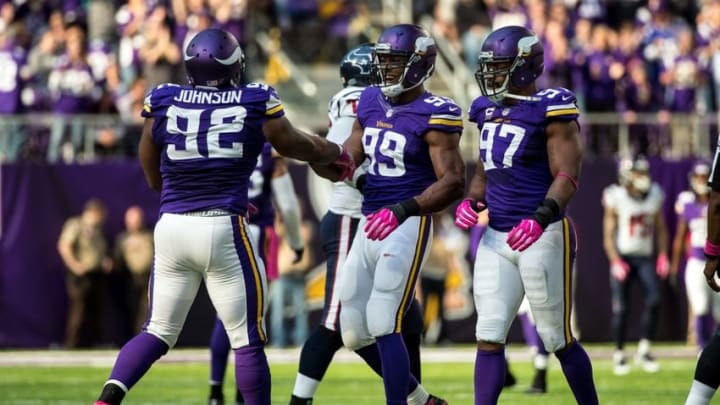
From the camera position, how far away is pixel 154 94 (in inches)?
264

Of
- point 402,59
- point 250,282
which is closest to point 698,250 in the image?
point 402,59

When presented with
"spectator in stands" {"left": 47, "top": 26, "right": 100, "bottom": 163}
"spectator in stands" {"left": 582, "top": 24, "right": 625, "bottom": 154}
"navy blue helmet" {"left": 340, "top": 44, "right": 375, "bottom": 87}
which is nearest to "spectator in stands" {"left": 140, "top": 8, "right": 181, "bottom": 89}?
"spectator in stands" {"left": 47, "top": 26, "right": 100, "bottom": 163}

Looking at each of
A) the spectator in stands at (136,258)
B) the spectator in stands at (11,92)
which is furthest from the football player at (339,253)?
the spectator in stands at (11,92)

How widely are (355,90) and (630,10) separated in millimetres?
13159

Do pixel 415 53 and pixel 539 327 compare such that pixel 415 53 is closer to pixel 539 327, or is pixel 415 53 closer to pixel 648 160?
pixel 539 327

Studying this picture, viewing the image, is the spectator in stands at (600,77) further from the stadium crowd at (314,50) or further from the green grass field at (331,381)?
the green grass field at (331,381)

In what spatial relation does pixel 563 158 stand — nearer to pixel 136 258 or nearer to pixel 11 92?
pixel 136 258

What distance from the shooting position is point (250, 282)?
22.0ft

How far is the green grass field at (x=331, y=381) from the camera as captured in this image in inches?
397

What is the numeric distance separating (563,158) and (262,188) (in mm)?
2673

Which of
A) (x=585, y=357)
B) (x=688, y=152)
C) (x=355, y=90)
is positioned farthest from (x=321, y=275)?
(x=585, y=357)

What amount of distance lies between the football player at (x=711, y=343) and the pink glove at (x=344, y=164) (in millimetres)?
1716

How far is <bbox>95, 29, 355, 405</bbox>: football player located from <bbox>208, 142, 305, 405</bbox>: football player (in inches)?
84.3

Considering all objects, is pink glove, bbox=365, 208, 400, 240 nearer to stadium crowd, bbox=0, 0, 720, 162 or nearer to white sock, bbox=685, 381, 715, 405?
white sock, bbox=685, 381, 715, 405
